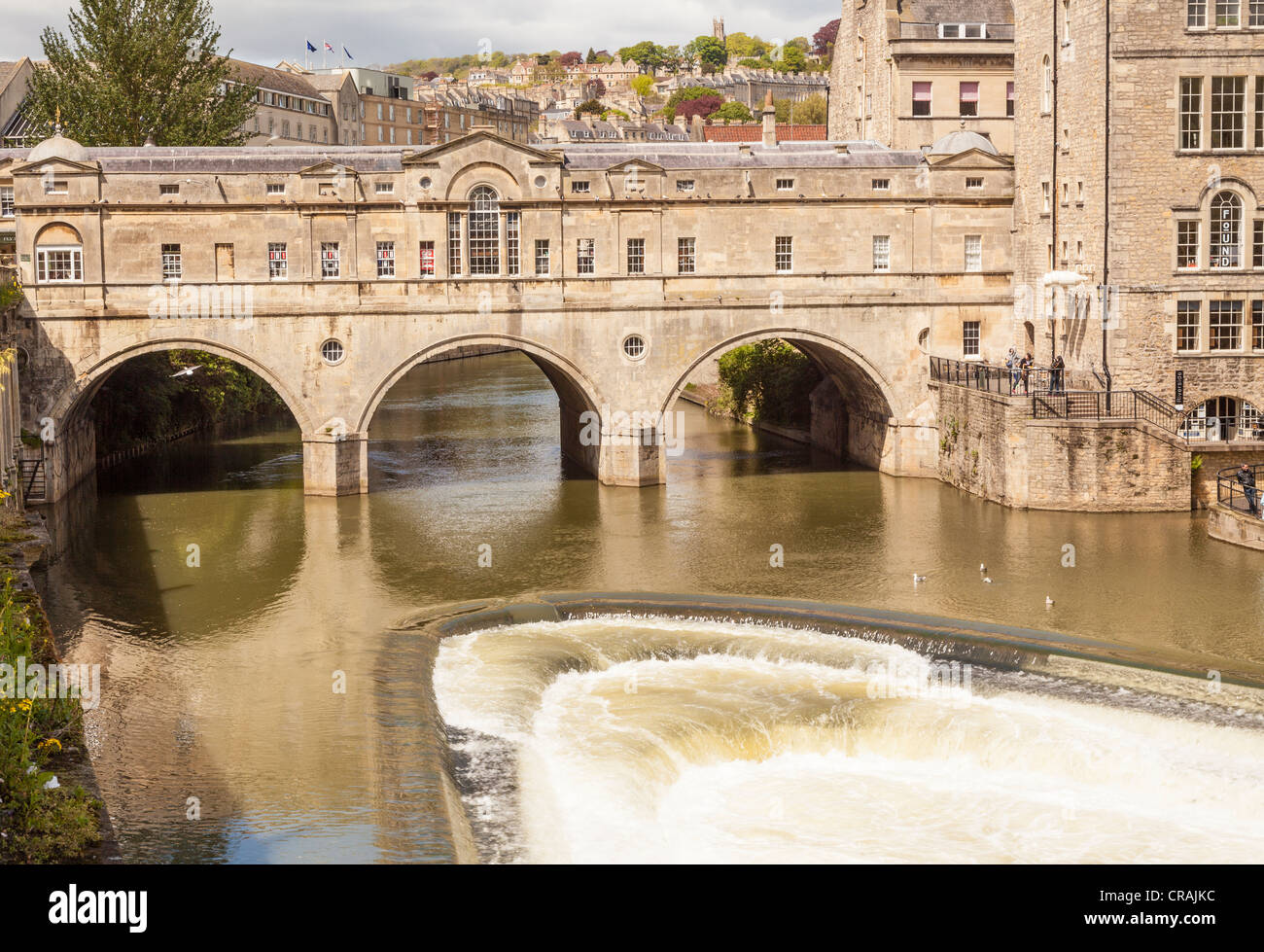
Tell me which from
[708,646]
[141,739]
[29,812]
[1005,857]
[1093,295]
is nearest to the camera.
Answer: [29,812]

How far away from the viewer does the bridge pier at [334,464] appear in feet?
145

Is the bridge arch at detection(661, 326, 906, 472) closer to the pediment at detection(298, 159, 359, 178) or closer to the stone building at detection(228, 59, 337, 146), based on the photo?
the pediment at detection(298, 159, 359, 178)

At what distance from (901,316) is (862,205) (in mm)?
3666

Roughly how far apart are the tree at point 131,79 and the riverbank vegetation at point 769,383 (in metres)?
24.6

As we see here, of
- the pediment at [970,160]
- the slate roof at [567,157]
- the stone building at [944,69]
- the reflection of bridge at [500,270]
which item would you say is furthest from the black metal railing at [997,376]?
the stone building at [944,69]

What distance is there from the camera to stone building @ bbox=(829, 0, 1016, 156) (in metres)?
54.6

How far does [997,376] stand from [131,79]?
39.3m

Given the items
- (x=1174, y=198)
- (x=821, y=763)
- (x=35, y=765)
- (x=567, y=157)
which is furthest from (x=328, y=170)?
(x=35, y=765)

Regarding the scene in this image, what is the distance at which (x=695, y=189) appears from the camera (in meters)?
45.8

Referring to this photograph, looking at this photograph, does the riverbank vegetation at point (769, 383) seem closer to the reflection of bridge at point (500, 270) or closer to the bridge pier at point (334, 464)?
the reflection of bridge at point (500, 270)
